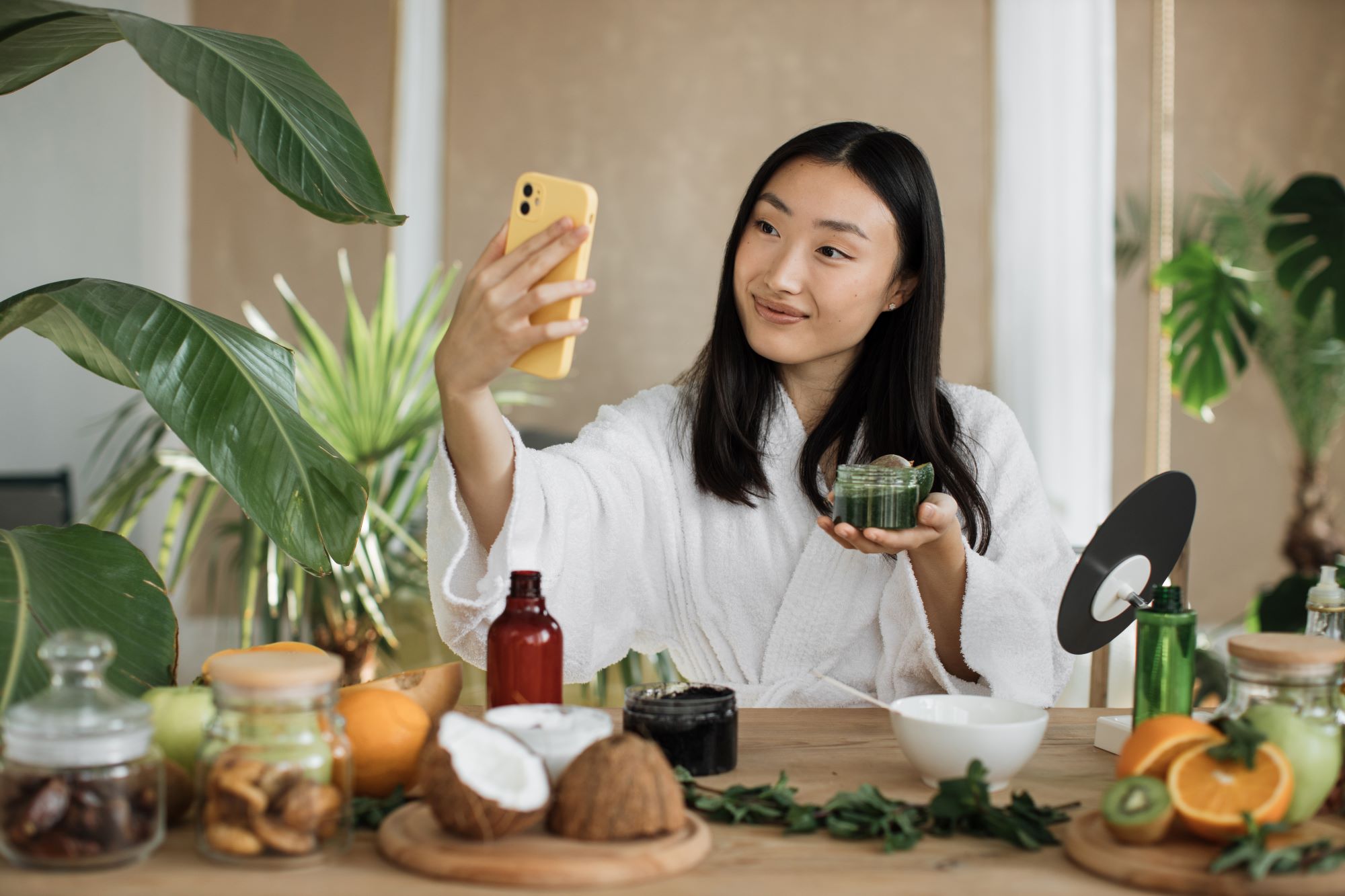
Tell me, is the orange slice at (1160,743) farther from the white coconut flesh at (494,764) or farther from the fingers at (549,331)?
the fingers at (549,331)

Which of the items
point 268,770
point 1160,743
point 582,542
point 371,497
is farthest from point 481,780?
point 371,497

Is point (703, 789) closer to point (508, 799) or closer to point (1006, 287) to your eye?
point (508, 799)

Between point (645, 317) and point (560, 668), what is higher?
point (645, 317)

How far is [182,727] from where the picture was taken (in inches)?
36.9

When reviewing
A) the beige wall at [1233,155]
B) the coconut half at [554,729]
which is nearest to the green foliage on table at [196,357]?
the coconut half at [554,729]

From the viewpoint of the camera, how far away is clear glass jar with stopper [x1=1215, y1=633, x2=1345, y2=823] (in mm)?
857

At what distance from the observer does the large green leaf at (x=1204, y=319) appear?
362 centimetres

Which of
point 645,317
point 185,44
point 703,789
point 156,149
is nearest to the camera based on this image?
point 703,789

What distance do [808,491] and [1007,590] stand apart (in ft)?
1.18

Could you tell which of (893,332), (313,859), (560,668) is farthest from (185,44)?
(893,332)

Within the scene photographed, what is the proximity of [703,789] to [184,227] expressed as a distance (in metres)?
4.03

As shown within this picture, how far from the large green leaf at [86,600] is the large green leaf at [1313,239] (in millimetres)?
2615

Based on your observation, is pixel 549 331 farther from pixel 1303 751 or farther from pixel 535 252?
pixel 1303 751

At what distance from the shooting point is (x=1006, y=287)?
10.1 feet
